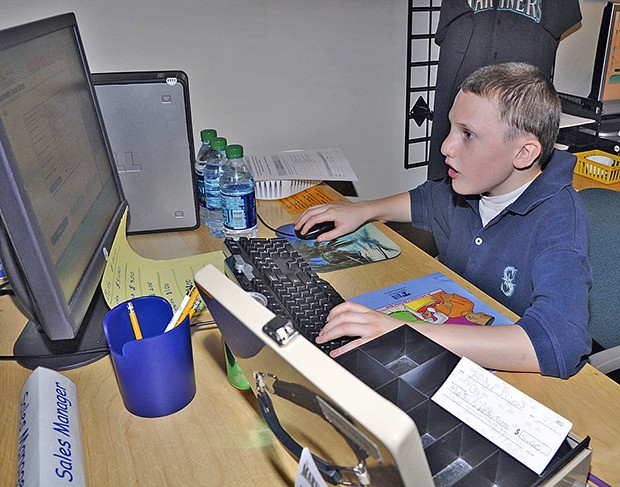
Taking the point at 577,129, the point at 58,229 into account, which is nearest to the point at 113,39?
the point at 58,229

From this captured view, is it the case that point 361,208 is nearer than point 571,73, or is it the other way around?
point 361,208

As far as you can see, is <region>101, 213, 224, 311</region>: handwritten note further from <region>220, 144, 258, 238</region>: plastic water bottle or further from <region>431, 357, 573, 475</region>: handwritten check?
<region>431, 357, 573, 475</region>: handwritten check

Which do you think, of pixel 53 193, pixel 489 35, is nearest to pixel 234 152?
pixel 53 193

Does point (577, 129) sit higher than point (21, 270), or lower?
lower

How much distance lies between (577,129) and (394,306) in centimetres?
124

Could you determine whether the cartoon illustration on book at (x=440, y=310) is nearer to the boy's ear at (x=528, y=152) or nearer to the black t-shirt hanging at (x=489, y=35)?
the boy's ear at (x=528, y=152)

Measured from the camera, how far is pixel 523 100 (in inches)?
40.9

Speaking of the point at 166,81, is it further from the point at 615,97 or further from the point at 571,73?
the point at 615,97

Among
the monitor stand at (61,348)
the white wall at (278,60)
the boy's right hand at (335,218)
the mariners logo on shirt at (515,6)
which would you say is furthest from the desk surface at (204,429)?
the mariners logo on shirt at (515,6)

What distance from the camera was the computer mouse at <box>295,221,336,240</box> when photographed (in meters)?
1.20

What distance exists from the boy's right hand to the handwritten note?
0.74ft

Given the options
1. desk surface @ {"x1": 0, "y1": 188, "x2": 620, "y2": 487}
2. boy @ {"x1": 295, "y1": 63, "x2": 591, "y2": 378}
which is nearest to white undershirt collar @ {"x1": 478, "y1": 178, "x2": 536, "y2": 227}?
boy @ {"x1": 295, "y1": 63, "x2": 591, "y2": 378}

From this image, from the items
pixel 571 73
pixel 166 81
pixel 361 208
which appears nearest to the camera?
pixel 166 81

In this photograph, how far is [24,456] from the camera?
0.59m
